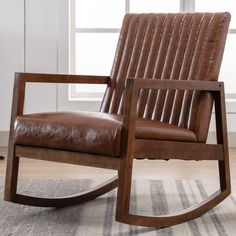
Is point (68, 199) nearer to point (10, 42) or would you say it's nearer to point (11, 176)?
point (11, 176)

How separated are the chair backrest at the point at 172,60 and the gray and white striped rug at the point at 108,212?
10.0 inches

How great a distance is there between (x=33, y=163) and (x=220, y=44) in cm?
126

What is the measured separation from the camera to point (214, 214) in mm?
1757

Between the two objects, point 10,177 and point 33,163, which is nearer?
point 10,177

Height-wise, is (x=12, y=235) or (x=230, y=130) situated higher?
(x=230, y=130)

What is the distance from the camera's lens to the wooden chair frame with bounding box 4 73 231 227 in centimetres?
149

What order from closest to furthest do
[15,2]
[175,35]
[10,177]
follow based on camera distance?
[10,177], [175,35], [15,2]

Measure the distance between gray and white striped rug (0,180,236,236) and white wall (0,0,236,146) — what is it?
107 centimetres

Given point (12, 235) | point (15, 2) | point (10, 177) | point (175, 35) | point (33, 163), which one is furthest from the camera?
point (15, 2)

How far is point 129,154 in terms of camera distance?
1.49m

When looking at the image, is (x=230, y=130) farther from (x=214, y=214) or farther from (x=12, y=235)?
(x=12, y=235)

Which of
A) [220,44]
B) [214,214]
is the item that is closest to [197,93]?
[220,44]

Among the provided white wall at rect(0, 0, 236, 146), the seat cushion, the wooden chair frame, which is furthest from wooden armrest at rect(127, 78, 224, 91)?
white wall at rect(0, 0, 236, 146)

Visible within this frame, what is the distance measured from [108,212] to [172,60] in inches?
21.3
